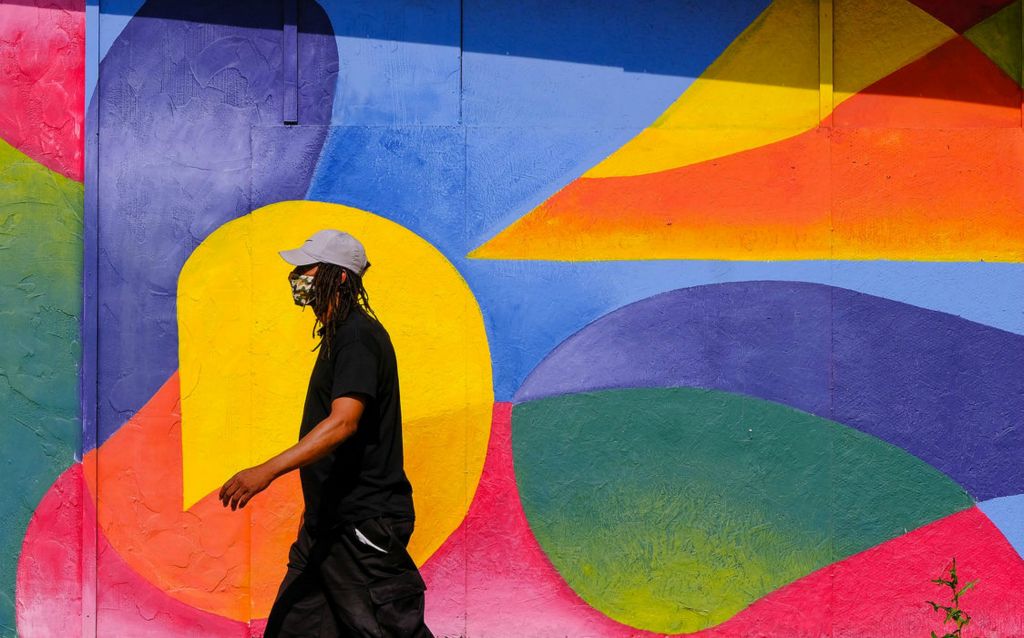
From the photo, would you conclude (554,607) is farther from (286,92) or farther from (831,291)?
(286,92)

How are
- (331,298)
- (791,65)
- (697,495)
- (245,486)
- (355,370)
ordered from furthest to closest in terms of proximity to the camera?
1. (791,65)
2. (697,495)
3. (331,298)
4. (355,370)
5. (245,486)

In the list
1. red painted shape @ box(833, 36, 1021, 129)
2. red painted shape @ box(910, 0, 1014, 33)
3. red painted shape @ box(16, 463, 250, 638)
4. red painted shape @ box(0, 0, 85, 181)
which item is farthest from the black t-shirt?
red painted shape @ box(910, 0, 1014, 33)

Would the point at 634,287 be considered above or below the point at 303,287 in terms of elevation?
above

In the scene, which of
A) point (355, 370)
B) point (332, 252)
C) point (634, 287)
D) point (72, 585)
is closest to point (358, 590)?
point (355, 370)

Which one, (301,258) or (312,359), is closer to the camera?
(301,258)

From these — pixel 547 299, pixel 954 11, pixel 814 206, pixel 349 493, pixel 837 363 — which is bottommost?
pixel 349 493

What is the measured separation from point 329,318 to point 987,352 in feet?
10.3

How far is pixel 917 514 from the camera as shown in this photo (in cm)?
561

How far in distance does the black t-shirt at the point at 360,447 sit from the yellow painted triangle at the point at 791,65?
2141mm

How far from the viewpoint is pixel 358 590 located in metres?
4.11

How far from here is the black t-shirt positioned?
162 inches

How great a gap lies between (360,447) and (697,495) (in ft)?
6.68

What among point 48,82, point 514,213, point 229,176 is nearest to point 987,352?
point 514,213

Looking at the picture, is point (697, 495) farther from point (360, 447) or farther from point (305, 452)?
point (305, 452)
